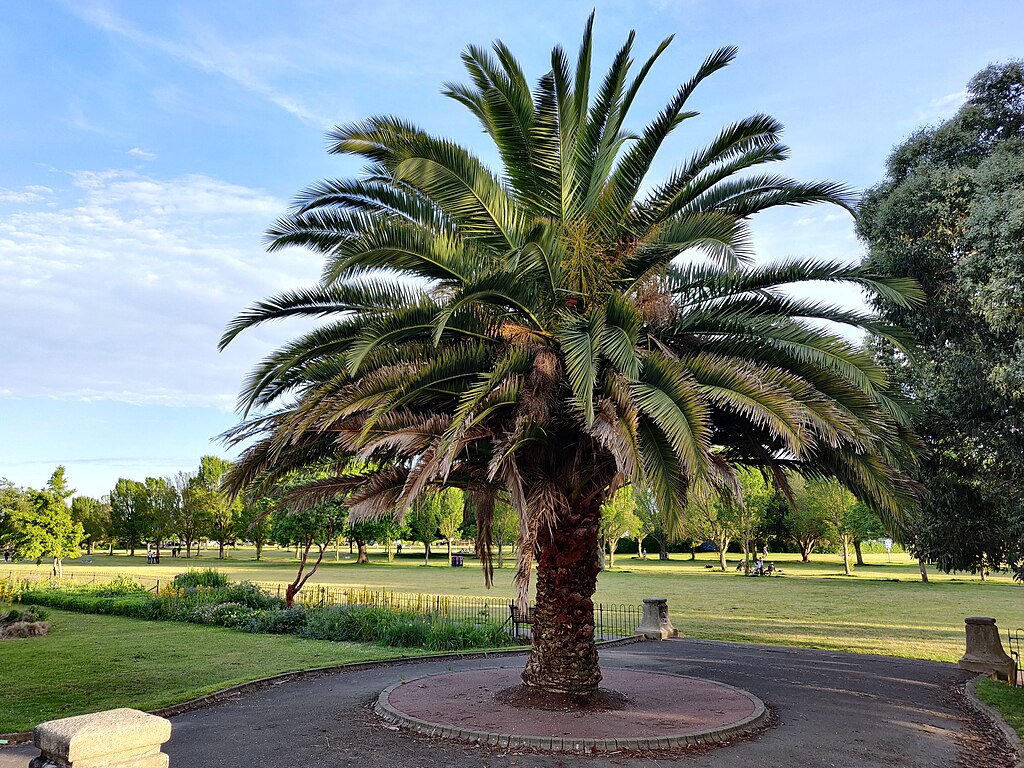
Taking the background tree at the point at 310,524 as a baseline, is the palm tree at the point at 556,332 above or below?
above

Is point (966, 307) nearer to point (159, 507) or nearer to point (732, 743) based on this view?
point (732, 743)

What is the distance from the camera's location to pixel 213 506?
239 ft

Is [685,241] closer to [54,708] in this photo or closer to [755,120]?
[755,120]

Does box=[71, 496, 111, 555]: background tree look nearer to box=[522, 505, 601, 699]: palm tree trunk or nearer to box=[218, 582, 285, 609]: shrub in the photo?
box=[218, 582, 285, 609]: shrub

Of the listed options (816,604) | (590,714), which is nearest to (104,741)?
(590,714)

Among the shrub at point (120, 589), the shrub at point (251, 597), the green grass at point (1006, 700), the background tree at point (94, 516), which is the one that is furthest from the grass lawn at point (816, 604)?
the background tree at point (94, 516)

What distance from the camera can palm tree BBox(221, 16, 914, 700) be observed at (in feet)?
30.4

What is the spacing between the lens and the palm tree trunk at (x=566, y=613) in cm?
1097

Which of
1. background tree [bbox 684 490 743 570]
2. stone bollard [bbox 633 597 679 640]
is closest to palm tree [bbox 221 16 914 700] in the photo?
stone bollard [bbox 633 597 679 640]

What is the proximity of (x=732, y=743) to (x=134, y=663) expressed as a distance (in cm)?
1368

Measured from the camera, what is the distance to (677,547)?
9738 centimetres

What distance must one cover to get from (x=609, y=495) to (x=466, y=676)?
16.8 ft

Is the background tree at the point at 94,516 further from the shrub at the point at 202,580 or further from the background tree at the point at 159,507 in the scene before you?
the shrub at the point at 202,580

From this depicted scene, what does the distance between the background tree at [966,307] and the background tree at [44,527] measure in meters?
45.2
